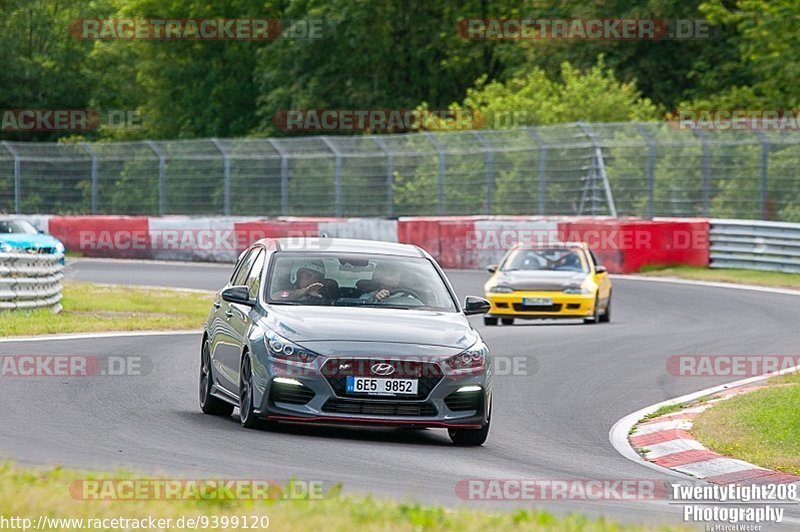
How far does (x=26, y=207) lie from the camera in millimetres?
46000

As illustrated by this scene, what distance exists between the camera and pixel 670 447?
485 inches

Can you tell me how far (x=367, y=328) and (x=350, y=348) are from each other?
314mm

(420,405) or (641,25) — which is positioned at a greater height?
(641,25)

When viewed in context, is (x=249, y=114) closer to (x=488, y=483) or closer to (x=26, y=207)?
(x=26, y=207)

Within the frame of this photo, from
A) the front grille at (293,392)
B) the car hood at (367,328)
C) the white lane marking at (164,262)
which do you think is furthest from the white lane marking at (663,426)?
the white lane marking at (164,262)

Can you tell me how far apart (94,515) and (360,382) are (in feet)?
14.7

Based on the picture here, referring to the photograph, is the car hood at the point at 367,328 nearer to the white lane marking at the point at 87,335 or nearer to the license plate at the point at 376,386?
the license plate at the point at 376,386

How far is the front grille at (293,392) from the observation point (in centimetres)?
1125

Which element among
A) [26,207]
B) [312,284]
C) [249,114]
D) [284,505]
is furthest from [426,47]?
[284,505]

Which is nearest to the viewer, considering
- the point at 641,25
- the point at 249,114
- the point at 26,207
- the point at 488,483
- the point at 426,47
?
→ the point at 488,483

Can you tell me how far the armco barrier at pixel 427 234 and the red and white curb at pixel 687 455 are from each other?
20.2 metres
